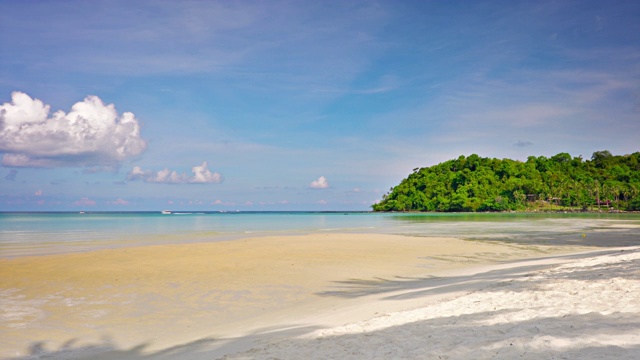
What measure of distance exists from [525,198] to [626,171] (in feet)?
143

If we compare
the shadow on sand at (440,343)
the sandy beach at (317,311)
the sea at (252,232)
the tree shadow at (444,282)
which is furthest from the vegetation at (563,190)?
the shadow on sand at (440,343)

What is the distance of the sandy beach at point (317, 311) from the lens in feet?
19.7

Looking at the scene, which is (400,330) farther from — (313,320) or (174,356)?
(174,356)

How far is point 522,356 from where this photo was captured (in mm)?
5090

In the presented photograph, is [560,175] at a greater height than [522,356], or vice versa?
[560,175]

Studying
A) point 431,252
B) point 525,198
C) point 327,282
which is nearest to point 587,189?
point 525,198

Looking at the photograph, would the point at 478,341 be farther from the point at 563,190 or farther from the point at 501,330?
the point at 563,190

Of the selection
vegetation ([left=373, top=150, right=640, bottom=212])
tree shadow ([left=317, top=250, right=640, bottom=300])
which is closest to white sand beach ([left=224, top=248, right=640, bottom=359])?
tree shadow ([left=317, top=250, right=640, bottom=300])

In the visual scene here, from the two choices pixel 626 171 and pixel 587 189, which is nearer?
pixel 587 189

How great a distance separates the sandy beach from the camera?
602cm

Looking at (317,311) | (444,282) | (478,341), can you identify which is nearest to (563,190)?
(444,282)

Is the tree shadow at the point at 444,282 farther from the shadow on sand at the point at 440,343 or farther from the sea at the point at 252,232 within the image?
the sea at the point at 252,232

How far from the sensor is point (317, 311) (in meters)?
9.91

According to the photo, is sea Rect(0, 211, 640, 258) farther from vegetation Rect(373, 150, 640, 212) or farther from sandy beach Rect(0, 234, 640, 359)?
vegetation Rect(373, 150, 640, 212)
